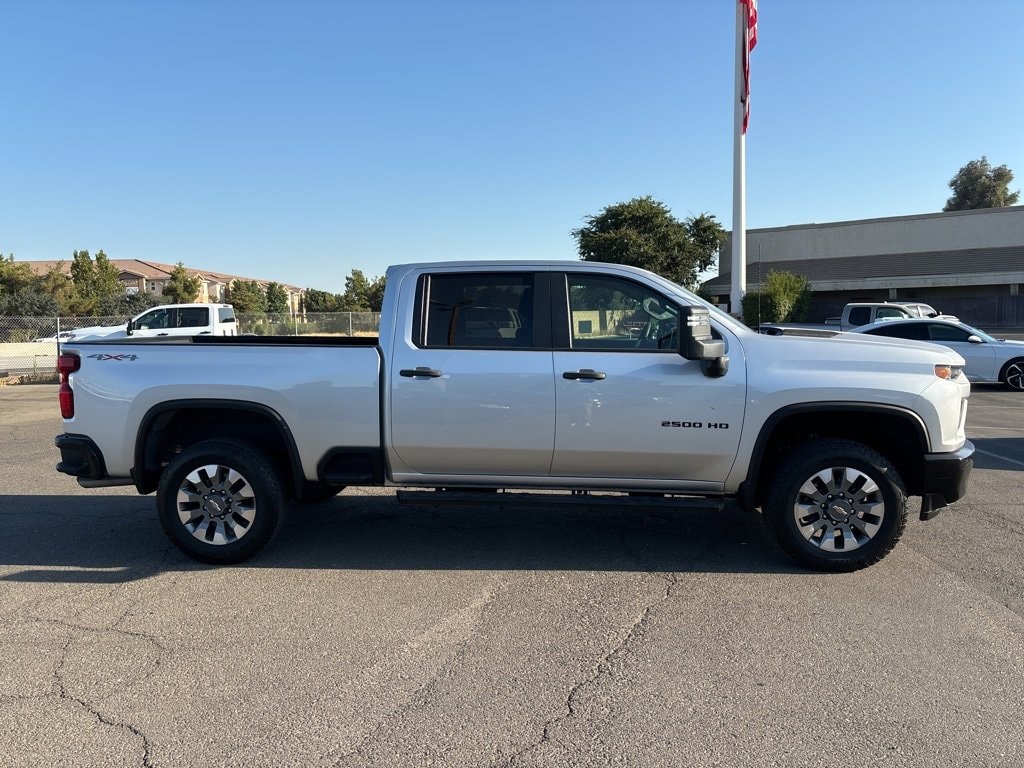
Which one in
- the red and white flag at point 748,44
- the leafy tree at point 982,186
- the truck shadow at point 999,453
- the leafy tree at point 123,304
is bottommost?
the truck shadow at point 999,453

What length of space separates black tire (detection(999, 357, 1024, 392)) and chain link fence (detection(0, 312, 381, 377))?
44.1ft

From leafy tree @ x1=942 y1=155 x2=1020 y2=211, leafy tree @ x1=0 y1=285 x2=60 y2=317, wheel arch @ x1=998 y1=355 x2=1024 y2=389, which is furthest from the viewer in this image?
leafy tree @ x1=942 y1=155 x2=1020 y2=211

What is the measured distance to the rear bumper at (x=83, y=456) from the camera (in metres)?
4.76

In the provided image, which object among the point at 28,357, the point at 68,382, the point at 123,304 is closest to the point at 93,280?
the point at 123,304

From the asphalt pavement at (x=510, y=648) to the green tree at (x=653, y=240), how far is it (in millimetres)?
41698

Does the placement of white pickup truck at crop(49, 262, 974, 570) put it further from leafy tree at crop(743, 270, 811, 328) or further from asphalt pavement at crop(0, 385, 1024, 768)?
leafy tree at crop(743, 270, 811, 328)

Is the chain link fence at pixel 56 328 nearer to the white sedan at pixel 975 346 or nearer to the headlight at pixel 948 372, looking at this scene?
the white sedan at pixel 975 346

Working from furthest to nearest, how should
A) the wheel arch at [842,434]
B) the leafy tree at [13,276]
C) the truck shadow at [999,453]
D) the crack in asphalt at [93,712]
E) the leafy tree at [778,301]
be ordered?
the leafy tree at [13,276] < the leafy tree at [778,301] < the truck shadow at [999,453] < the wheel arch at [842,434] < the crack in asphalt at [93,712]

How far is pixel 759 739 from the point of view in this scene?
2.79m

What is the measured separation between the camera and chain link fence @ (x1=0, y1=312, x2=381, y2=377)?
21453mm

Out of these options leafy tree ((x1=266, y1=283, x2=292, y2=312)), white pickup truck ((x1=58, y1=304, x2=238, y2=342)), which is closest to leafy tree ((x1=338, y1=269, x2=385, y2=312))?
leafy tree ((x1=266, y1=283, x2=292, y2=312))

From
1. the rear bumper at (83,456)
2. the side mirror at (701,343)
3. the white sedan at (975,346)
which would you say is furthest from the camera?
the white sedan at (975,346)

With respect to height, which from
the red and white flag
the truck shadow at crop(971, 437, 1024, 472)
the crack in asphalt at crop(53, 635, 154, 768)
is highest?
the red and white flag

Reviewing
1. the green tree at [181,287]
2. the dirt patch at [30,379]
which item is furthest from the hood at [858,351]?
the green tree at [181,287]
